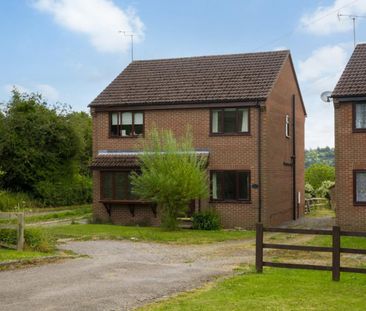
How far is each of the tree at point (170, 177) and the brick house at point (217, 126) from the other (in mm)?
1990

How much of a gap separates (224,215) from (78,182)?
551 inches

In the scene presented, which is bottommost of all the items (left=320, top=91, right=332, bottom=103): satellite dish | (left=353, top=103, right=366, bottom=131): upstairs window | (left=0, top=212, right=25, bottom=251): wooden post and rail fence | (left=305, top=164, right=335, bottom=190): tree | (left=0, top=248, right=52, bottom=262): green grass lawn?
(left=0, top=248, right=52, bottom=262): green grass lawn

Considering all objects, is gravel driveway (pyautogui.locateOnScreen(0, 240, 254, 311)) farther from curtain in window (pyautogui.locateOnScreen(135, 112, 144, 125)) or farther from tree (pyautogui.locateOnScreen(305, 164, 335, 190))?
tree (pyautogui.locateOnScreen(305, 164, 335, 190))

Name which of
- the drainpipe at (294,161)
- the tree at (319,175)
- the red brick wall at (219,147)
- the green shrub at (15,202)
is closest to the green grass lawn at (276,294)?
the red brick wall at (219,147)

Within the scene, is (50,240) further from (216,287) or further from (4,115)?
(4,115)

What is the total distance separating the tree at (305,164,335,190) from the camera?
5078cm

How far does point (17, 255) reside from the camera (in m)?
15.8

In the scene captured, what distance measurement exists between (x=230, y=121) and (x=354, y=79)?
5797 millimetres

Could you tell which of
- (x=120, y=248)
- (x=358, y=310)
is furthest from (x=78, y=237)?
(x=358, y=310)

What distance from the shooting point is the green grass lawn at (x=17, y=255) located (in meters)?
15.3

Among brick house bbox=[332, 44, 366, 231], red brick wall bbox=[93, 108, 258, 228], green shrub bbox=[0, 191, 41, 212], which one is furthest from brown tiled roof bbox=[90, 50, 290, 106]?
green shrub bbox=[0, 191, 41, 212]

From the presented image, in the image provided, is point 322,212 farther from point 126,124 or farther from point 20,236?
point 20,236

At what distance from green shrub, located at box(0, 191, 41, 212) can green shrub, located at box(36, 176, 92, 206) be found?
2.38 ft

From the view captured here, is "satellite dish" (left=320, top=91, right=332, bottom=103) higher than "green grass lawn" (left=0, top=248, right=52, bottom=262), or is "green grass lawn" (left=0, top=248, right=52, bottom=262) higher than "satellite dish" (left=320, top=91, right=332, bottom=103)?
"satellite dish" (left=320, top=91, right=332, bottom=103)
